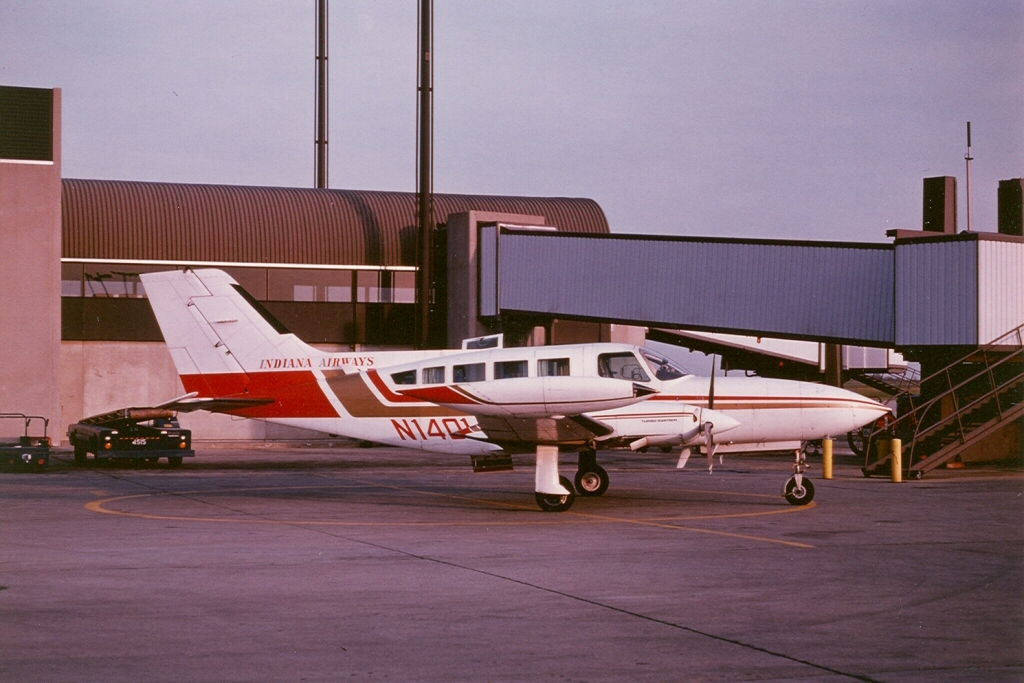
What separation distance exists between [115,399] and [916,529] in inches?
1356

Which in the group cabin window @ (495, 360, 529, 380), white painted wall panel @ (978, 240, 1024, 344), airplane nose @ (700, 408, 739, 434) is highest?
white painted wall panel @ (978, 240, 1024, 344)

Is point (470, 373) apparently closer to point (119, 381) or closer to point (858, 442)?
point (858, 442)

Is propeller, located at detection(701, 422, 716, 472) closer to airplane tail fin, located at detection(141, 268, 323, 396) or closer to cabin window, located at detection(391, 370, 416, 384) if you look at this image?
cabin window, located at detection(391, 370, 416, 384)

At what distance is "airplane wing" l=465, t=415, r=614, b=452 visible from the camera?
18469 millimetres

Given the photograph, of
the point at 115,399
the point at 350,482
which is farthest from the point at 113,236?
the point at 350,482

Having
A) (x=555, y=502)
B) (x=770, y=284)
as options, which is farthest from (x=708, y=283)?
(x=555, y=502)

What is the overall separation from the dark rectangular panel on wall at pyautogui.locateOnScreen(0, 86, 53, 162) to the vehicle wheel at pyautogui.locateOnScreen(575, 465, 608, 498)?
2469 cm

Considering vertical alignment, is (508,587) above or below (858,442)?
above

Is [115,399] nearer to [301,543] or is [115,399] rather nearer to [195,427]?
[195,427]

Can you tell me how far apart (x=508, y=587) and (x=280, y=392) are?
37.4 ft

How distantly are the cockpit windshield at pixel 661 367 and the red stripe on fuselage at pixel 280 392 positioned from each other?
19.8ft

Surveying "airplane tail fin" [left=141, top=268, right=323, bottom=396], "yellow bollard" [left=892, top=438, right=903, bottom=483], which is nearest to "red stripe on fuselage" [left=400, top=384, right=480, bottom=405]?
"airplane tail fin" [left=141, top=268, right=323, bottom=396]

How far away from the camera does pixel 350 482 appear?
25.1m

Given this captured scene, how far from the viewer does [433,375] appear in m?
20.0
